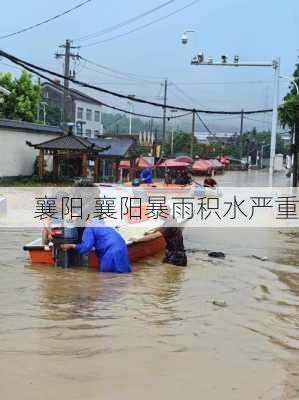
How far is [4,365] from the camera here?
5.95 meters

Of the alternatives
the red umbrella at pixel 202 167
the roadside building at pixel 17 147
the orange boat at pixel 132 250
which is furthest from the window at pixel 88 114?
the orange boat at pixel 132 250

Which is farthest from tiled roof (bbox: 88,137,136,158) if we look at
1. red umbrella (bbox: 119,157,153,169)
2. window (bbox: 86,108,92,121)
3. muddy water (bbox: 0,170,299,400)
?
window (bbox: 86,108,92,121)

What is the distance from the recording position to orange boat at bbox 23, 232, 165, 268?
11.5 metres

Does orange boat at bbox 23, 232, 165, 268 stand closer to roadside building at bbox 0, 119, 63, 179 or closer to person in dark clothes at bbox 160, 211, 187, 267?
person in dark clothes at bbox 160, 211, 187, 267

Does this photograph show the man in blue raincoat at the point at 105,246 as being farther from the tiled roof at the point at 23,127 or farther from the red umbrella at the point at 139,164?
the red umbrella at the point at 139,164

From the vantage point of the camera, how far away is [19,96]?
4350cm

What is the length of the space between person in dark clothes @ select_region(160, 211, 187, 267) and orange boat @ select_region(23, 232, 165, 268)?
18.8 inches

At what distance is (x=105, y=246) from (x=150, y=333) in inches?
132

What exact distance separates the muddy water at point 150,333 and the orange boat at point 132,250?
26cm

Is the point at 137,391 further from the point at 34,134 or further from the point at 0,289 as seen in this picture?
the point at 34,134

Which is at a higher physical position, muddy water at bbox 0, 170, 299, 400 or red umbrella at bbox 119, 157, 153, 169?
red umbrella at bbox 119, 157, 153, 169

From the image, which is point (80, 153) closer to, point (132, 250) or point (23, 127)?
point (23, 127)

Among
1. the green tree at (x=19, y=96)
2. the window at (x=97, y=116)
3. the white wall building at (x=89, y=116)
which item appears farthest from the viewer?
the window at (x=97, y=116)

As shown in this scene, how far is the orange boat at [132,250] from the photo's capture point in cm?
1153
